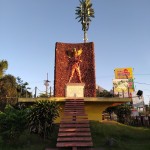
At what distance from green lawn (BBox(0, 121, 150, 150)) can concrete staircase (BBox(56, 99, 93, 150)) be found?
1.52m

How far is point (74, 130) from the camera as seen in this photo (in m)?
14.0

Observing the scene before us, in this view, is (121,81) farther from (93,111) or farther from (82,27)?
(93,111)

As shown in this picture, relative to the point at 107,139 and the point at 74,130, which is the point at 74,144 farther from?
the point at 107,139

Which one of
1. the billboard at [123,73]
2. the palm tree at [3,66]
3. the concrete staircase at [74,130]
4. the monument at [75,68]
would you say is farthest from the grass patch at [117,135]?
the billboard at [123,73]

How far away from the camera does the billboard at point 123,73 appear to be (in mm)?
46344

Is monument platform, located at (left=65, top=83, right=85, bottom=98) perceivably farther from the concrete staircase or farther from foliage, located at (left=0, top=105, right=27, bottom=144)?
foliage, located at (left=0, top=105, right=27, bottom=144)

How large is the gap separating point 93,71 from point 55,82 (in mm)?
3769

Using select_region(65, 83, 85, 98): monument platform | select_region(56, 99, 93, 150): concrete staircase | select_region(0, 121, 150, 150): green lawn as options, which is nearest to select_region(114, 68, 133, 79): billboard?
select_region(65, 83, 85, 98): monument platform

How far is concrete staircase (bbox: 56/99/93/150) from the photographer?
Result: 1277 cm

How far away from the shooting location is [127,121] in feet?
96.4

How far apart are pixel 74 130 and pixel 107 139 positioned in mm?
2673

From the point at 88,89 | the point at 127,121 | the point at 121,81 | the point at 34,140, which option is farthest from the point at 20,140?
the point at 121,81

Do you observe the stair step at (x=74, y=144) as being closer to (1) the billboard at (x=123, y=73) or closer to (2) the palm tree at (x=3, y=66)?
(2) the palm tree at (x=3, y=66)

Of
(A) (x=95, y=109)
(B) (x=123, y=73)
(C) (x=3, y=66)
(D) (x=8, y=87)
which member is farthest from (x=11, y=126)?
(B) (x=123, y=73)
